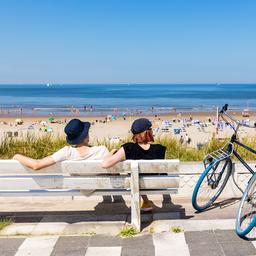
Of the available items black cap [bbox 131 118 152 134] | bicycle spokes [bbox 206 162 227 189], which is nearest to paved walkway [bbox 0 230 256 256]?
bicycle spokes [bbox 206 162 227 189]

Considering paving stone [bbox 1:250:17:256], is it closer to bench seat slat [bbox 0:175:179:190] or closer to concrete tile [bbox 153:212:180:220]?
bench seat slat [bbox 0:175:179:190]

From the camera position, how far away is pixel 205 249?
3.78 m

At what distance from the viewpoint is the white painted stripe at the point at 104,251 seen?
12.4ft

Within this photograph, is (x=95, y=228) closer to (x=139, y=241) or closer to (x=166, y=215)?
(x=139, y=241)

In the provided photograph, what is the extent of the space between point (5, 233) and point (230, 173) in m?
2.78

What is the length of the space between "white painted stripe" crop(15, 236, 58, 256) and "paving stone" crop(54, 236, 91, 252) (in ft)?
0.19

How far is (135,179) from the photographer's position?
4.30 meters

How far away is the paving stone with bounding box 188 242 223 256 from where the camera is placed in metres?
3.71

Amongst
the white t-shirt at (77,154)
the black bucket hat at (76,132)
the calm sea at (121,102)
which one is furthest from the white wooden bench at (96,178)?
the calm sea at (121,102)

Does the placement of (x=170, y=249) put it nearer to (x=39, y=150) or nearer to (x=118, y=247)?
(x=118, y=247)

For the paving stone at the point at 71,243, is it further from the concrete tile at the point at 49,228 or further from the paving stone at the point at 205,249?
the paving stone at the point at 205,249

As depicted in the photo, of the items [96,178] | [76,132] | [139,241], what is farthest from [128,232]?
[76,132]

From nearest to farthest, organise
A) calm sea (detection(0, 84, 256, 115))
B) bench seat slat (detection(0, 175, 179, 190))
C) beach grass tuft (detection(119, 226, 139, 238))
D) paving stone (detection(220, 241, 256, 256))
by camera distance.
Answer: paving stone (detection(220, 241, 256, 256)) → beach grass tuft (detection(119, 226, 139, 238)) → bench seat slat (detection(0, 175, 179, 190)) → calm sea (detection(0, 84, 256, 115))

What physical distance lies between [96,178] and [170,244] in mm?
992
